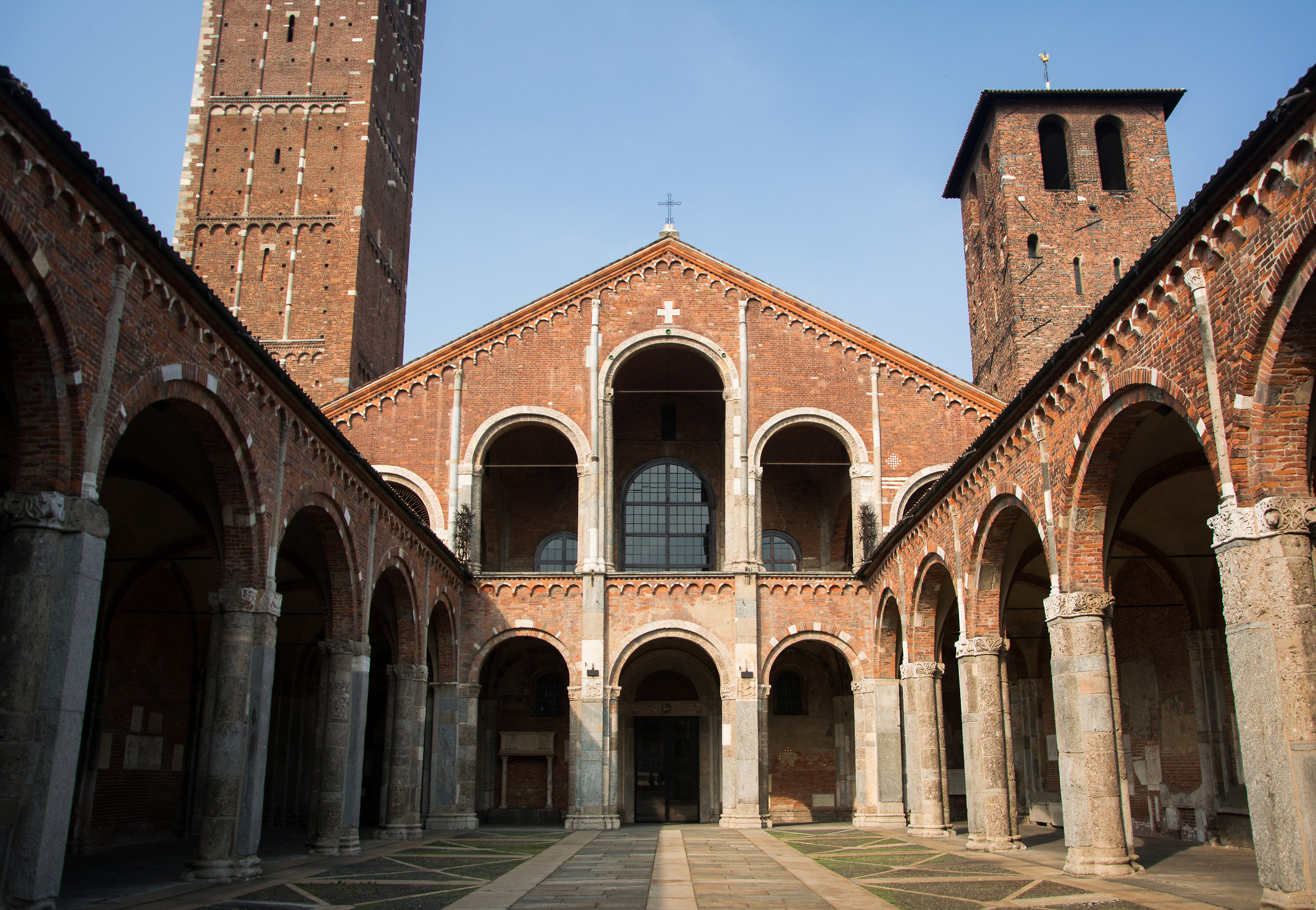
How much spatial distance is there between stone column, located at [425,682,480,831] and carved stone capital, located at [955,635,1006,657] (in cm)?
1205

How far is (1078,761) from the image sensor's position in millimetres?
12852

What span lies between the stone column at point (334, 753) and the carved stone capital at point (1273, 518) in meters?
12.8

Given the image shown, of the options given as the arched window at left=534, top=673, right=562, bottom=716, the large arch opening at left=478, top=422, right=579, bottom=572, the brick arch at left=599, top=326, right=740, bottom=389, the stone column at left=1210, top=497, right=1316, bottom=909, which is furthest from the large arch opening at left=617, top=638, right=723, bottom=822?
the stone column at left=1210, top=497, right=1316, bottom=909

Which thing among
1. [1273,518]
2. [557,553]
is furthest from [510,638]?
[1273,518]

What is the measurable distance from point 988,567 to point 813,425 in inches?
414

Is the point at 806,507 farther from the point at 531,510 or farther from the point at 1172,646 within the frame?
the point at 1172,646

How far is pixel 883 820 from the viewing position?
76.7 feet

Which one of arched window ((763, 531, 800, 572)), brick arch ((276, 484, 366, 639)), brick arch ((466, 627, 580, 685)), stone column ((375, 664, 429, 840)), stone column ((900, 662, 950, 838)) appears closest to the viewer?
brick arch ((276, 484, 366, 639))

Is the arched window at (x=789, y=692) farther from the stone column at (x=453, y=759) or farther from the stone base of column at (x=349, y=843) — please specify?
the stone base of column at (x=349, y=843)

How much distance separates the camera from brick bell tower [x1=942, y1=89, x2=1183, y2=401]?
30.8 metres

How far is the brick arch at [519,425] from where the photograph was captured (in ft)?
86.3

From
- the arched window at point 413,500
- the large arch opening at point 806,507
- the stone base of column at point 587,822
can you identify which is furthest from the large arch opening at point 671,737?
the arched window at point 413,500

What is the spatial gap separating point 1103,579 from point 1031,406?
95.3 inches

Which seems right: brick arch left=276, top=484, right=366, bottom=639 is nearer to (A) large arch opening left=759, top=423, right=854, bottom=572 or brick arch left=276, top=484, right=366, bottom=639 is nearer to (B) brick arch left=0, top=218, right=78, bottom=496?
(B) brick arch left=0, top=218, right=78, bottom=496
